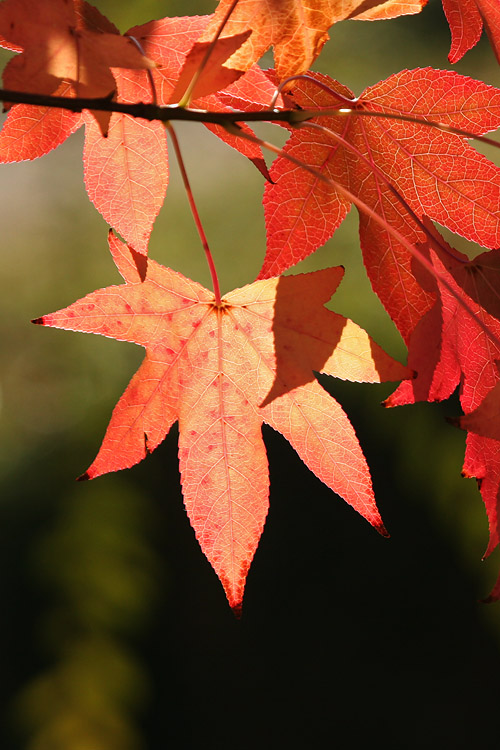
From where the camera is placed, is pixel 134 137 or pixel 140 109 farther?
pixel 134 137

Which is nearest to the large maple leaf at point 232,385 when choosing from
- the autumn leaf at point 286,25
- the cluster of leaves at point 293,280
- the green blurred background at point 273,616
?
the cluster of leaves at point 293,280

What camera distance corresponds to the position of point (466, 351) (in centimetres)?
60

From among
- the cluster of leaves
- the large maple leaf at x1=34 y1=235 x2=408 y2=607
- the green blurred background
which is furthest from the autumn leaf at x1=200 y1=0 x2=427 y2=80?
the green blurred background

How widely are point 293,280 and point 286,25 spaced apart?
0.20 meters

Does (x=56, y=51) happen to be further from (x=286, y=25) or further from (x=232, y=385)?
(x=232, y=385)

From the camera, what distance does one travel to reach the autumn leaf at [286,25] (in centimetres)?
47

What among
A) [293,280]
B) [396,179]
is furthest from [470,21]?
[293,280]

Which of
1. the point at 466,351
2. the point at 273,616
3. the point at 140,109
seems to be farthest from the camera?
the point at 273,616

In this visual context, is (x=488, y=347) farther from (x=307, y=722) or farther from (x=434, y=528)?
(x=307, y=722)

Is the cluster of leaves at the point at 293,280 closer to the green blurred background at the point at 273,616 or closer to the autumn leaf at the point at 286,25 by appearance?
the autumn leaf at the point at 286,25

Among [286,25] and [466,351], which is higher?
[286,25]

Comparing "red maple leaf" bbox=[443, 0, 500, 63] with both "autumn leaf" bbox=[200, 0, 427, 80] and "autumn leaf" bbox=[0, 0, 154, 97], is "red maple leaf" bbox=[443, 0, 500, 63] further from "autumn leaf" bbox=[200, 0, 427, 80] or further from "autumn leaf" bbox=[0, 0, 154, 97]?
"autumn leaf" bbox=[0, 0, 154, 97]

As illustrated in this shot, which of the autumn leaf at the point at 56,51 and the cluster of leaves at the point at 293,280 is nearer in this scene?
the autumn leaf at the point at 56,51

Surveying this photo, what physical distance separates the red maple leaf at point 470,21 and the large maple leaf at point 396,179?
0.14 ft
